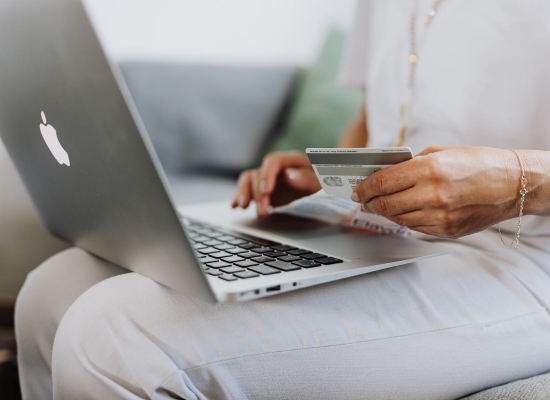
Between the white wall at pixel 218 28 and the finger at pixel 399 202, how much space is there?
1.24m

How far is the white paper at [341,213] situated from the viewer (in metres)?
0.63

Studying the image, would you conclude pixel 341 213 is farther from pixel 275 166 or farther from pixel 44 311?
pixel 44 311

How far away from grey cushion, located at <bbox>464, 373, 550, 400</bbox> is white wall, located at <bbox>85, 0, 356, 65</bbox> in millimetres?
1342

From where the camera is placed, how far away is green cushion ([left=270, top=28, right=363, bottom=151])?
1627 millimetres

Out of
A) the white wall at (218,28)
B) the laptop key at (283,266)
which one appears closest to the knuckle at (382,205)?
the laptop key at (283,266)

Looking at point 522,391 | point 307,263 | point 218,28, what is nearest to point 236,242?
point 307,263

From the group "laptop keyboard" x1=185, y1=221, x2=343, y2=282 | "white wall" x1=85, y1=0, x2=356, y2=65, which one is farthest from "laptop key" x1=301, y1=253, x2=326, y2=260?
"white wall" x1=85, y1=0, x2=356, y2=65

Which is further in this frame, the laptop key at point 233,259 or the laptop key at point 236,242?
the laptop key at point 236,242

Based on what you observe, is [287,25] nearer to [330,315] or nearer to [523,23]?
[523,23]

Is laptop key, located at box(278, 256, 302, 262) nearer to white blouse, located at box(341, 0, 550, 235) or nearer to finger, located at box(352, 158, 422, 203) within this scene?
finger, located at box(352, 158, 422, 203)

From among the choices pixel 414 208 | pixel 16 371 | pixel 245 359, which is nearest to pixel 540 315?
pixel 414 208

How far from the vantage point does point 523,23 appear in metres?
0.69

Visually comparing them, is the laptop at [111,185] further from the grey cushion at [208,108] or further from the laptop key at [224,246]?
the grey cushion at [208,108]

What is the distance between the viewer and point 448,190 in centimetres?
50
